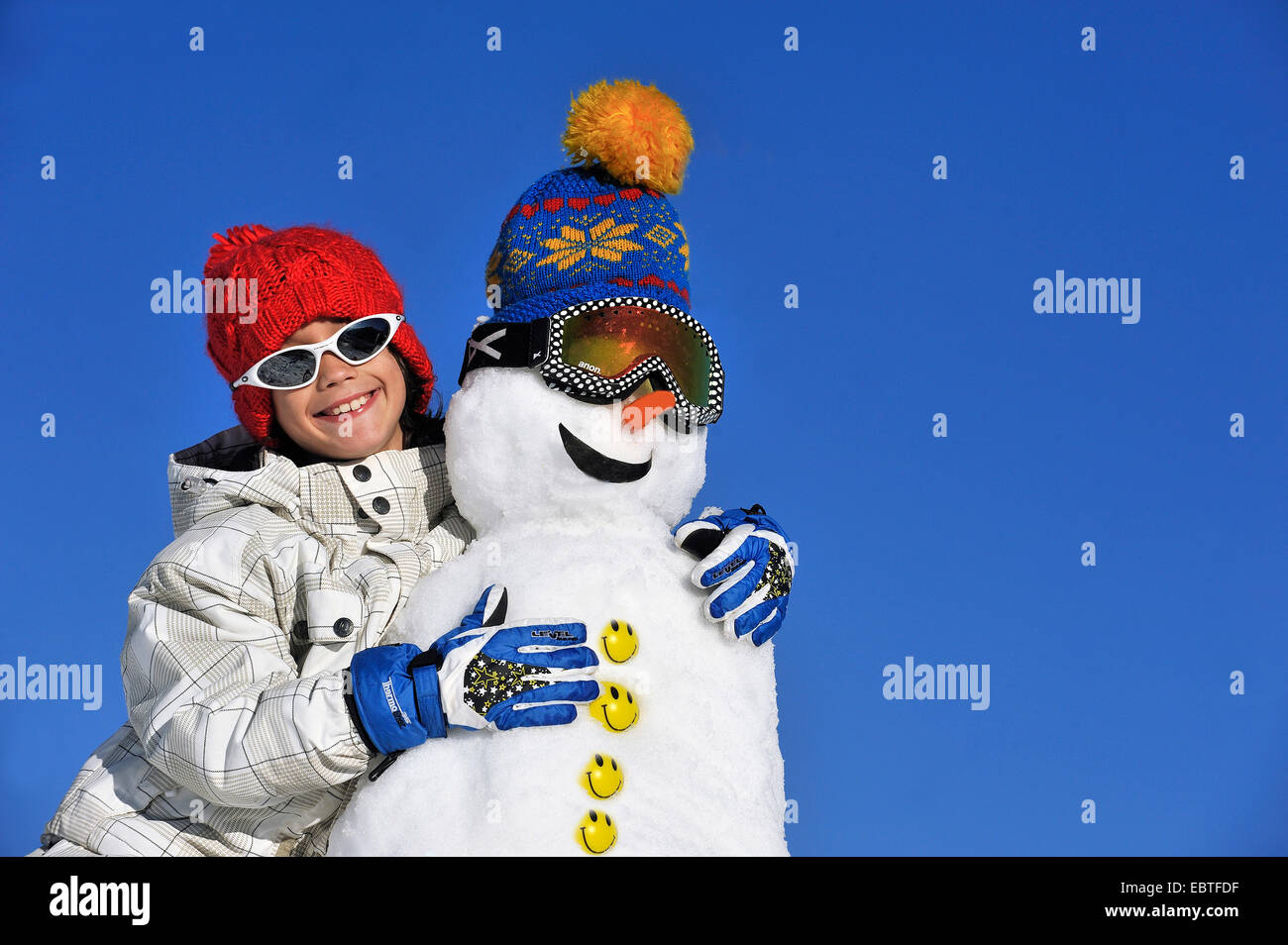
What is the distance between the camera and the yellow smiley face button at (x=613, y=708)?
3168 millimetres

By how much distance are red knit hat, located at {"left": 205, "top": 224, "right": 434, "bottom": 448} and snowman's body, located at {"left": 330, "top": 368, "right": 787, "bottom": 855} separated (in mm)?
513

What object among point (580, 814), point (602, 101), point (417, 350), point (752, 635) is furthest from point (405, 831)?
point (602, 101)

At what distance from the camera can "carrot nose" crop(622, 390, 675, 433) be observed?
138 inches

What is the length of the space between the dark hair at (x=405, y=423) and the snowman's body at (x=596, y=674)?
468mm

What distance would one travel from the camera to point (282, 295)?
12.4 ft

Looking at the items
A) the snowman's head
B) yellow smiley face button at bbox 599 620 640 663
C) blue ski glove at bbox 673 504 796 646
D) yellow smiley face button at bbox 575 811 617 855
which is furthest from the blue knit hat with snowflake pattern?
yellow smiley face button at bbox 575 811 617 855

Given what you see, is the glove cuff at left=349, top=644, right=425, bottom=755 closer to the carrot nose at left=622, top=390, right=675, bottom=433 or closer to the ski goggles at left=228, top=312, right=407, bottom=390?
Answer: the carrot nose at left=622, top=390, right=675, bottom=433

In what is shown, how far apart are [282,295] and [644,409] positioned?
1138 mm

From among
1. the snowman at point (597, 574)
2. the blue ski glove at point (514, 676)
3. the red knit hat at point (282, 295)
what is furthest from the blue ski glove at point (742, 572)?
the red knit hat at point (282, 295)

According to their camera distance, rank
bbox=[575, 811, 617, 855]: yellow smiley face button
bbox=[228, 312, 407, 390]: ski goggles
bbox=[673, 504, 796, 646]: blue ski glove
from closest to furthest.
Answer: bbox=[575, 811, 617, 855]: yellow smiley face button, bbox=[673, 504, 796, 646]: blue ski glove, bbox=[228, 312, 407, 390]: ski goggles

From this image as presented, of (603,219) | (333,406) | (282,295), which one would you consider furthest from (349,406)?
(603,219)

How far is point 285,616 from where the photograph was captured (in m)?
3.48
